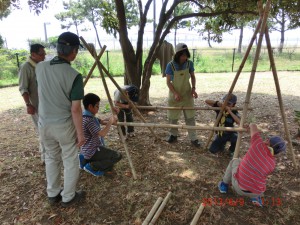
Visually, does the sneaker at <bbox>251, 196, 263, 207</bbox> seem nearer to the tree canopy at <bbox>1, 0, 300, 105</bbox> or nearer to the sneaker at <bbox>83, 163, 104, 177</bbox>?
the sneaker at <bbox>83, 163, 104, 177</bbox>

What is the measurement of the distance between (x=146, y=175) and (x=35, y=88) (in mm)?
1984

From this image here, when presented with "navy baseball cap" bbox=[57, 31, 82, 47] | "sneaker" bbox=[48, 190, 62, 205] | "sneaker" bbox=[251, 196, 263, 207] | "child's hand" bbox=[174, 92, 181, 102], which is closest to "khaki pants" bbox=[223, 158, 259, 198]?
"sneaker" bbox=[251, 196, 263, 207]

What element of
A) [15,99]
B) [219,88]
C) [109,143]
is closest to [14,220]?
[109,143]

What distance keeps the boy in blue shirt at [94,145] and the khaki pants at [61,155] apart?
39 cm

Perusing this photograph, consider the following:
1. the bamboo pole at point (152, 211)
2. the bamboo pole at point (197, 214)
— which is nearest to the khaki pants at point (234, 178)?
the bamboo pole at point (197, 214)

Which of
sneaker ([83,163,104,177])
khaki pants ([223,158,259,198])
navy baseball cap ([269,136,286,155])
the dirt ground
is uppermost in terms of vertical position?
navy baseball cap ([269,136,286,155])

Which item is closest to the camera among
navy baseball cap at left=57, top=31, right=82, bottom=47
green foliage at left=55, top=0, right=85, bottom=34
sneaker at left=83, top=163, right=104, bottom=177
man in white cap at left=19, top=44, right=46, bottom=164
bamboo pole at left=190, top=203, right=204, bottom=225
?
navy baseball cap at left=57, top=31, right=82, bottom=47

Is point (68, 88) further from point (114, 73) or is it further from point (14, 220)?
point (114, 73)

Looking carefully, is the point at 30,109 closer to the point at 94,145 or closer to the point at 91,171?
the point at 94,145

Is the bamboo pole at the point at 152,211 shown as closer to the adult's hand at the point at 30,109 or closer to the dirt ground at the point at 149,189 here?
the dirt ground at the point at 149,189

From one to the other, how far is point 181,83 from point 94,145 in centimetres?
186

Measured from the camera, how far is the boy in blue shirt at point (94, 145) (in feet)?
9.70

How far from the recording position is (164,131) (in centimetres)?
522

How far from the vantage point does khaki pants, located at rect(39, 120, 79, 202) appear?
8.20 feet
